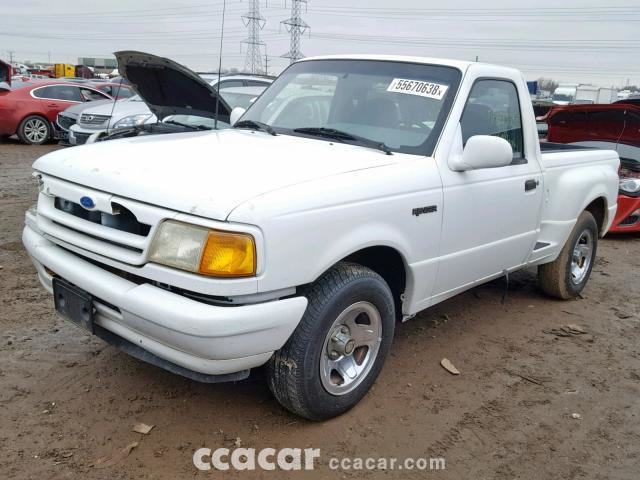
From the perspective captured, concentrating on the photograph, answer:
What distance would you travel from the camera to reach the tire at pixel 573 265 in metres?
5.03

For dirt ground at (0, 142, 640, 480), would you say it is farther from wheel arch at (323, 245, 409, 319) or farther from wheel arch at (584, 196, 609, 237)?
wheel arch at (584, 196, 609, 237)

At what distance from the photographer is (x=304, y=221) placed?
2557mm

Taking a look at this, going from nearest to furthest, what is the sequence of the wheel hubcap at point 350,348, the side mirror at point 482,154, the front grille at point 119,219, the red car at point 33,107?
the front grille at point 119,219 < the wheel hubcap at point 350,348 < the side mirror at point 482,154 < the red car at point 33,107

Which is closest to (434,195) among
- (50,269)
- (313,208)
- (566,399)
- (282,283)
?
(313,208)

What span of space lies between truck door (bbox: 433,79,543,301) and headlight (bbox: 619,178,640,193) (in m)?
4.35

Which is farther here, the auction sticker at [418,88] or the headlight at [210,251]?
the auction sticker at [418,88]

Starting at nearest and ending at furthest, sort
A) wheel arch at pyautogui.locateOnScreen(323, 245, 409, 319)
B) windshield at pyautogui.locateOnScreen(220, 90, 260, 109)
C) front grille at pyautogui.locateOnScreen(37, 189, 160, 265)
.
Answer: front grille at pyautogui.locateOnScreen(37, 189, 160, 265)
wheel arch at pyautogui.locateOnScreen(323, 245, 409, 319)
windshield at pyautogui.locateOnScreen(220, 90, 260, 109)

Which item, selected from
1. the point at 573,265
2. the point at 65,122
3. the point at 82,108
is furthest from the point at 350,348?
the point at 65,122

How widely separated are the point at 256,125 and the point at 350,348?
173 centimetres

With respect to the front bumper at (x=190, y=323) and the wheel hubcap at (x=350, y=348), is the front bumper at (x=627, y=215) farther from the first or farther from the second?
the front bumper at (x=190, y=323)

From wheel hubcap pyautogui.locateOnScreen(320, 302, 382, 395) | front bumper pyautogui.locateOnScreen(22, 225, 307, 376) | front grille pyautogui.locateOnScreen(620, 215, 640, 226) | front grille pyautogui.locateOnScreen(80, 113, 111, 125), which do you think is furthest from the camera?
front grille pyautogui.locateOnScreen(80, 113, 111, 125)

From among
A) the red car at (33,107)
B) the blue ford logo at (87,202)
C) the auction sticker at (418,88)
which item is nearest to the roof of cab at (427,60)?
the auction sticker at (418,88)

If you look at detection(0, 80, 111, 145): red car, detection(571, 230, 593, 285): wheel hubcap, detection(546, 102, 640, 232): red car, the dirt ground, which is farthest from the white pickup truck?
detection(0, 80, 111, 145): red car

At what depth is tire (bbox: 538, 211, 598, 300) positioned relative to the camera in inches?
198
